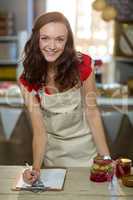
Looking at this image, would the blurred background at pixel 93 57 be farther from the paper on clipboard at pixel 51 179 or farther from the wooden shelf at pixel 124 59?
the paper on clipboard at pixel 51 179

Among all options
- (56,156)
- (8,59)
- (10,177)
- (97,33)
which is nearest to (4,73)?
(8,59)

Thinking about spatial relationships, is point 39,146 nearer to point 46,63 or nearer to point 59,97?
point 59,97

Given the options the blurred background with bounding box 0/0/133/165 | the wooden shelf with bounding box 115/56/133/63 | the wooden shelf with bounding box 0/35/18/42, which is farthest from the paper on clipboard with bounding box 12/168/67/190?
the wooden shelf with bounding box 0/35/18/42

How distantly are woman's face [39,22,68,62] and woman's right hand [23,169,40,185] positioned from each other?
502 millimetres

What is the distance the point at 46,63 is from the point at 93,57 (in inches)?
97.6

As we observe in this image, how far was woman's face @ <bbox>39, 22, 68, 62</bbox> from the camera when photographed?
1.81 meters

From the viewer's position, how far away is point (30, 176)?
1.63 meters

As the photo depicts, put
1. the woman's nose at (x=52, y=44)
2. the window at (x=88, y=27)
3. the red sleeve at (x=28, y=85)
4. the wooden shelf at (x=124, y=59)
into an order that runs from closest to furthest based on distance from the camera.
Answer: the woman's nose at (x=52, y=44) → the red sleeve at (x=28, y=85) → the wooden shelf at (x=124, y=59) → the window at (x=88, y=27)

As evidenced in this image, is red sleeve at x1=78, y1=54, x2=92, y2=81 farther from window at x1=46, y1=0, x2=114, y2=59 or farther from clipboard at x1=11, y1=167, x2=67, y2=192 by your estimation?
window at x1=46, y1=0, x2=114, y2=59

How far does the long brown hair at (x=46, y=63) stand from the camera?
1.88 meters

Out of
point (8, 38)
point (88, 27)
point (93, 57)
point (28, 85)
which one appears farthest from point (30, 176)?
point (88, 27)

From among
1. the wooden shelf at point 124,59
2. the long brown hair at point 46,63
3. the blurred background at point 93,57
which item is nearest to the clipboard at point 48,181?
the long brown hair at point 46,63

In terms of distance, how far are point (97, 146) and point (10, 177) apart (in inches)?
19.7

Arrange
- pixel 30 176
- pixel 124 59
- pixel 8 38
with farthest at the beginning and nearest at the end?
1. pixel 8 38
2. pixel 124 59
3. pixel 30 176
